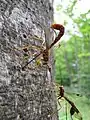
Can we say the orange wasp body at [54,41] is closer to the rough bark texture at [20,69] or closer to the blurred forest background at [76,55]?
the rough bark texture at [20,69]

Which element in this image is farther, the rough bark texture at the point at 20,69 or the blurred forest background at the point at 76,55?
the blurred forest background at the point at 76,55

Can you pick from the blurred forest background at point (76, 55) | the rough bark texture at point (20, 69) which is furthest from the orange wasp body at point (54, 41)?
the blurred forest background at point (76, 55)

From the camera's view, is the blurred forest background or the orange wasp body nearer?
the orange wasp body

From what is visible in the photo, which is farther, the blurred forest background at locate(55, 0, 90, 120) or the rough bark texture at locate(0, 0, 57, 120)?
the blurred forest background at locate(55, 0, 90, 120)

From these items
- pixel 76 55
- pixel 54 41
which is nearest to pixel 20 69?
pixel 54 41

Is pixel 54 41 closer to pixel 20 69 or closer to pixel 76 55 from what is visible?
pixel 20 69

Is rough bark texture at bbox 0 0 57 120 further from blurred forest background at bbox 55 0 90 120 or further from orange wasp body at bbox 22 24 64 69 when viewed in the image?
blurred forest background at bbox 55 0 90 120

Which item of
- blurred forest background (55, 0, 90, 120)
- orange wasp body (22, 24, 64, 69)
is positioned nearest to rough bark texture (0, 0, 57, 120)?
orange wasp body (22, 24, 64, 69)

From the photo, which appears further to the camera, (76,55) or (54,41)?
(76,55)
